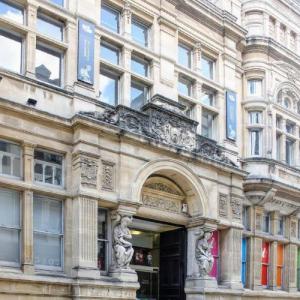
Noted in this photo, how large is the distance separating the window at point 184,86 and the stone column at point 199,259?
4385 millimetres

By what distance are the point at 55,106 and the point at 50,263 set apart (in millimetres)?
4106

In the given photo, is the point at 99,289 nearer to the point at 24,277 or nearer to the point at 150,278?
the point at 24,277

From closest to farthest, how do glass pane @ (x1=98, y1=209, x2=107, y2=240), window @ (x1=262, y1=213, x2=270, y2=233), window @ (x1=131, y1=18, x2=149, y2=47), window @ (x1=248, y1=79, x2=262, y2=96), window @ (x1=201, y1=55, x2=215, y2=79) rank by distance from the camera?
glass pane @ (x1=98, y1=209, x2=107, y2=240), window @ (x1=131, y1=18, x2=149, y2=47), window @ (x1=201, y1=55, x2=215, y2=79), window @ (x1=262, y1=213, x2=270, y2=233), window @ (x1=248, y1=79, x2=262, y2=96)

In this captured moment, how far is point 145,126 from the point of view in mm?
16953

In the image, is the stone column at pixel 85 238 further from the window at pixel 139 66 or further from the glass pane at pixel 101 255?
the window at pixel 139 66

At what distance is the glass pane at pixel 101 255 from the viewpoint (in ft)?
52.2

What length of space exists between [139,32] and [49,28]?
11.7 feet

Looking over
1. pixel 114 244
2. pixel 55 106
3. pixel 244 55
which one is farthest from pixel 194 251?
pixel 244 55

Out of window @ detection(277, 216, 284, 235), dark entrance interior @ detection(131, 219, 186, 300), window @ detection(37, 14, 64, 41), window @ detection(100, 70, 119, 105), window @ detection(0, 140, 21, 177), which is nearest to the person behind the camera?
window @ detection(0, 140, 21, 177)

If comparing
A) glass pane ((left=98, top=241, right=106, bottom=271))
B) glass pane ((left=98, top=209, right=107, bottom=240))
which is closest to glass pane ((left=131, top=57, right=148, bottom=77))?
glass pane ((left=98, top=209, right=107, bottom=240))

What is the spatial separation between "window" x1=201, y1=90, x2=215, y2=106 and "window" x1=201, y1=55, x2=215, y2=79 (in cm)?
58

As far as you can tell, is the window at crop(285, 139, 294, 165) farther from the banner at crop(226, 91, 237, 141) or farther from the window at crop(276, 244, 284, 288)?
the banner at crop(226, 91, 237, 141)

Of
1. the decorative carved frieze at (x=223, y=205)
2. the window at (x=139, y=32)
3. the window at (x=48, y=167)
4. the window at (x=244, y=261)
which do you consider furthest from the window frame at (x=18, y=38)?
the window at (x=244, y=261)

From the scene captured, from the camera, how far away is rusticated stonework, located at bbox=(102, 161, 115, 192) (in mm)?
15750
